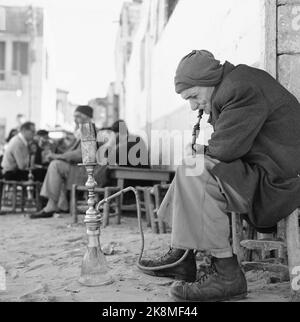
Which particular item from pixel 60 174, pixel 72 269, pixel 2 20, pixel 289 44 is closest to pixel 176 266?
pixel 72 269

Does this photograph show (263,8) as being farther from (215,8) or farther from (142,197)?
(142,197)

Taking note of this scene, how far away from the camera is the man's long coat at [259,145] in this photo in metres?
2.35

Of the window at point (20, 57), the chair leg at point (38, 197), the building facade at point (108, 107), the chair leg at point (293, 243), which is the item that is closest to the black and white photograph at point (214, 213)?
the chair leg at point (293, 243)

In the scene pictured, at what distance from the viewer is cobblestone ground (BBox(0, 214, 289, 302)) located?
2.55m

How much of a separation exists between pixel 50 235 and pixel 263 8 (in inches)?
132

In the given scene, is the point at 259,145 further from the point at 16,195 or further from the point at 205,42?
the point at 16,195

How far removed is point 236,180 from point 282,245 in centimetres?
61

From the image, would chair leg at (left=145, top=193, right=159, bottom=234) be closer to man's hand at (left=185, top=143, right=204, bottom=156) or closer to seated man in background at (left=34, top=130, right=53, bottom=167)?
man's hand at (left=185, top=143, right=204, bottom=156)

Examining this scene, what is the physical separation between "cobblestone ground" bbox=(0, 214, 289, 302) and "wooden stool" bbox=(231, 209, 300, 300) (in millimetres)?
126

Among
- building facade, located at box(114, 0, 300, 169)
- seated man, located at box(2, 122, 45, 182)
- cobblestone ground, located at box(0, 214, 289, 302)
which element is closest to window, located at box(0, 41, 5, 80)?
building facade, located at box(114, 0, 300, 169)

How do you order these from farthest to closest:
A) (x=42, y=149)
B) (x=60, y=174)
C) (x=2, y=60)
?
(x=2, y=60) → (x=42, y=149) → (x=60, y=174)

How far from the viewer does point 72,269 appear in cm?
329

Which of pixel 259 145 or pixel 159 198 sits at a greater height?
pixel 259 145

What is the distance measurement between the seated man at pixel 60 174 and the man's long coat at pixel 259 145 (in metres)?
4.32
